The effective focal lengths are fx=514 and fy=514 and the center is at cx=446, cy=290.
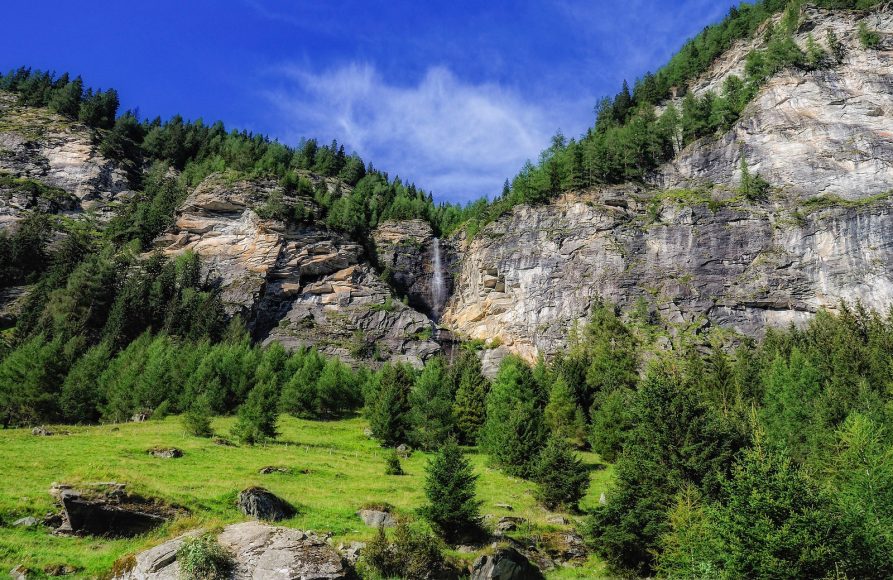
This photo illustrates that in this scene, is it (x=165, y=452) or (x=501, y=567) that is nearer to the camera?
(x=501, y=567)

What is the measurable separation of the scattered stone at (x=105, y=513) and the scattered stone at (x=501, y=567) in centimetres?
1254

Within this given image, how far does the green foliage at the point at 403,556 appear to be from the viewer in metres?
19.2

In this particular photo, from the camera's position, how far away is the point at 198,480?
27812 millimetres

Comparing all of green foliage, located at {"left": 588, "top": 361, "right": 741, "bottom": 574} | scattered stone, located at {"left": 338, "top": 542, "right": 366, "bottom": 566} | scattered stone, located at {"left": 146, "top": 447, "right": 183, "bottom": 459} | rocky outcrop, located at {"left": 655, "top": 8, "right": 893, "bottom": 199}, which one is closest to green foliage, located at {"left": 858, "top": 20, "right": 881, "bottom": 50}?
rocky outcrop, located at {"left": 655, "top": 8, "right": 893, "bottom": 199}

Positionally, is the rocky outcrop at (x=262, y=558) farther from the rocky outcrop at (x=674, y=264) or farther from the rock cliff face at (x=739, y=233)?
the rock cliff face at (x=739, y=233)

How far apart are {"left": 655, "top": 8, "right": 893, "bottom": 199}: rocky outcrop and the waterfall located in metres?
49.0

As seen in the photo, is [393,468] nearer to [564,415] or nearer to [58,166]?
[564,415]

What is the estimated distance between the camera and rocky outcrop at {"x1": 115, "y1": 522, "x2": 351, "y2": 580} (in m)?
14.7

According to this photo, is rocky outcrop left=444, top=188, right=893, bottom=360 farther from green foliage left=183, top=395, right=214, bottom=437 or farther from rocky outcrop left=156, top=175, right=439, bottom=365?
green foliage left=183, top=395, right=214, bottom=437

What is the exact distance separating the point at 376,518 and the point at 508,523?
22.6ft

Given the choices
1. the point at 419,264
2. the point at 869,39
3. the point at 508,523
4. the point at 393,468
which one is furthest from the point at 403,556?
the point at 869,39

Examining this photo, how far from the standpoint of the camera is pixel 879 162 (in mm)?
79812

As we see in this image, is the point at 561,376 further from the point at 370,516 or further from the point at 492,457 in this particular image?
the point at 370,516

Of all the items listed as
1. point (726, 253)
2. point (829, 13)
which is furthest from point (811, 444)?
point (829, 13)
